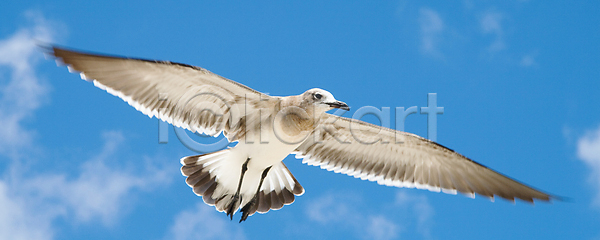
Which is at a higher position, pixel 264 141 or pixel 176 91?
pixel 176 91

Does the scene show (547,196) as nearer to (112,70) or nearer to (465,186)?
(465,186)

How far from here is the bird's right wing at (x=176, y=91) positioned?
5703mm

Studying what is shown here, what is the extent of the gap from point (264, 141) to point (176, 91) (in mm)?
1189

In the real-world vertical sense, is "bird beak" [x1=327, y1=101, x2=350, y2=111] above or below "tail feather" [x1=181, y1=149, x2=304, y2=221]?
above

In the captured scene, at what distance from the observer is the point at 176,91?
6234mm

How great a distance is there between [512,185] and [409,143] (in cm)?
136

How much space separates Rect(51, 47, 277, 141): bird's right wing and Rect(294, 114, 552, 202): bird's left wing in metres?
1.17

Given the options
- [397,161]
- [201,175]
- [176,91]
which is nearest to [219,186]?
[201,175]

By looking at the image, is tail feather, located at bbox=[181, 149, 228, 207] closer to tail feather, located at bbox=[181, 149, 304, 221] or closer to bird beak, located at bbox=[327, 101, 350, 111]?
tail feather, located at bbox=[181, 149, 304, 221]

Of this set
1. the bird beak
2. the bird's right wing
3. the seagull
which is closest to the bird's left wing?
the seagull

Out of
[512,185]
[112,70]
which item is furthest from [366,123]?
[112,70]

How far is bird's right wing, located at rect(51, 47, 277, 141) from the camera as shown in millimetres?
5703

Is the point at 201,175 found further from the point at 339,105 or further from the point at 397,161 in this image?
the point at 397,161

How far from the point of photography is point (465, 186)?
22.6 feet
